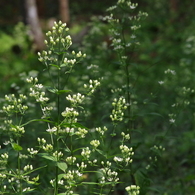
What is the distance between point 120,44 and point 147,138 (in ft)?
10.1

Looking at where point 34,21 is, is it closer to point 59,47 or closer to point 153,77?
point 153,77

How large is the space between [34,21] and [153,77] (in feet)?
18.9

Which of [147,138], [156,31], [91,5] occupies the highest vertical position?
[91,5]

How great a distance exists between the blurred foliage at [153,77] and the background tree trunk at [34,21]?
0.45m

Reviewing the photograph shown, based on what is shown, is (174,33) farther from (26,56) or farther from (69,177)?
(69,177)

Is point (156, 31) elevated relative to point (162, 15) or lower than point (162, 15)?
lower

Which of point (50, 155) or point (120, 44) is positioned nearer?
point (50, 155)

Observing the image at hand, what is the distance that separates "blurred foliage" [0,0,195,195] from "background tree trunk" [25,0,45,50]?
45 centimetres

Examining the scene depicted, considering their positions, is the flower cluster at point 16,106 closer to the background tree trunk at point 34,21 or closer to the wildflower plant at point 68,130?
the wildflower plant at point 68,130

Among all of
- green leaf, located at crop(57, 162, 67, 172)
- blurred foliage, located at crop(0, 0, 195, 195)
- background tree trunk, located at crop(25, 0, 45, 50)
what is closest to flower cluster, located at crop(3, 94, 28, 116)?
green leaf, located at crop(57, 162, 67, 172)

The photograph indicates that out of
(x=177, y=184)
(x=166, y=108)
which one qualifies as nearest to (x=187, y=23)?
(x=166, y=108)

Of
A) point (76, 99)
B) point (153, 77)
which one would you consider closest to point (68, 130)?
point (76, 99)

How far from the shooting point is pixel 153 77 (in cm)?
980

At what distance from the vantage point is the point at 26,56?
13562 millimetres
